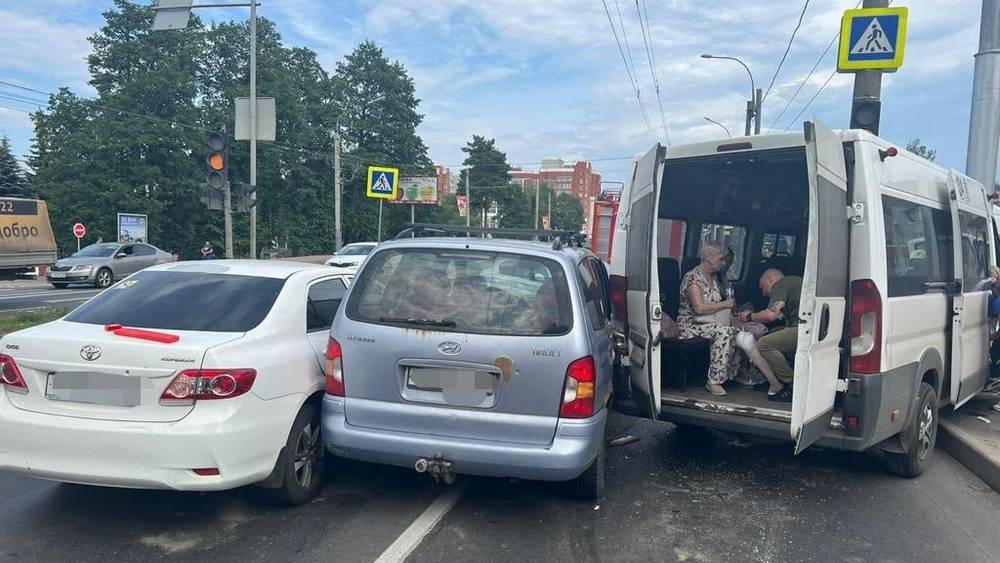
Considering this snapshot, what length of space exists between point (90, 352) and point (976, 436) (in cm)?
709

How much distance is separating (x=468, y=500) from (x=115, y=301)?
8.75 feet

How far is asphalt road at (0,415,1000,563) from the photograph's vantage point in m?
3.98

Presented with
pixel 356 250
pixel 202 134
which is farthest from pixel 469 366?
pixel 202 134

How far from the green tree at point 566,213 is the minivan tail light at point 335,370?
101327 millimetres

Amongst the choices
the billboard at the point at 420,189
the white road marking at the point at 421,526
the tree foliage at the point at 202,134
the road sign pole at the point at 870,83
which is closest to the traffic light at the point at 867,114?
the road sign pole at the point at 870,83

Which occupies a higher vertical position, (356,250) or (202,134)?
(202,134)

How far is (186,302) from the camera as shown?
4633mm

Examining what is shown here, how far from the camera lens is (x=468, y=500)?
15.9ft

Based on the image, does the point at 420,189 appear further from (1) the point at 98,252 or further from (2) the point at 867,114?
(2) the point at 867,114

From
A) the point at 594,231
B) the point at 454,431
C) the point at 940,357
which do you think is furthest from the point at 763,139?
the point at 594,231

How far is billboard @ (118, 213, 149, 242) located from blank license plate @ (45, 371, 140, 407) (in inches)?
1295

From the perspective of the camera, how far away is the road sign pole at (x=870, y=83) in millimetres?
9141

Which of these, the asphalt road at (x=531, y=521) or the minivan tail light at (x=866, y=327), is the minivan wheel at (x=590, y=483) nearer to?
the asphalt road at (x=531, y=521)

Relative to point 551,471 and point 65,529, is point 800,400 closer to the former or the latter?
point 551,471
